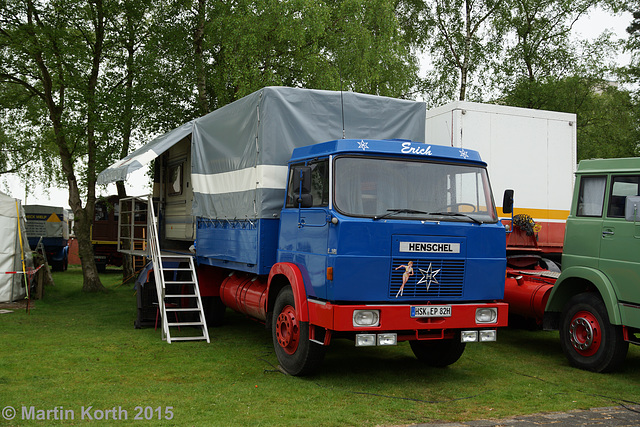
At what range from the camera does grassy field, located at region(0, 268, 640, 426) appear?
605cm

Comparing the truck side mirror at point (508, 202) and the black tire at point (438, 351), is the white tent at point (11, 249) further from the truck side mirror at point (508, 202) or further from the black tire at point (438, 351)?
the truck side mirror at point (508, 202)

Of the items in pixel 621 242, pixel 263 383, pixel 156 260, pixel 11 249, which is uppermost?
pixel 621 242

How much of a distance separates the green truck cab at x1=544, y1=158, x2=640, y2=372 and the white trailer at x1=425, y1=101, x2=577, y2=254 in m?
2.72

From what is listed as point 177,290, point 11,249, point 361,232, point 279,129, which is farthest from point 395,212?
point 11,249

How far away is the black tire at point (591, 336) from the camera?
7.86 metres

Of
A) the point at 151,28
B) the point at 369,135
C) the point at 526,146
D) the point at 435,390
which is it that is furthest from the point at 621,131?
the point at 435,390

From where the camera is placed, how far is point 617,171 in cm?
809

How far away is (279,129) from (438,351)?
372 cm

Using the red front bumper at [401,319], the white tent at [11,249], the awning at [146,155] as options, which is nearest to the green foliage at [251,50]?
the white tent at [11,249]

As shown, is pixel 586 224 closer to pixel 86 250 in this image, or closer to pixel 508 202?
pixel 508 202

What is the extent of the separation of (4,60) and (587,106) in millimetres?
21238

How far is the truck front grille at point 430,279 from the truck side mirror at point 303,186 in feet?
4.08

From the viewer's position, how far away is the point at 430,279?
703cm

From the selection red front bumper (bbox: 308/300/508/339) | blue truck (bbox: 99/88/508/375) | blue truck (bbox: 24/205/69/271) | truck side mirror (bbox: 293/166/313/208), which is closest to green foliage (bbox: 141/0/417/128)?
blue truck (bbox: 24/205/69/271)
